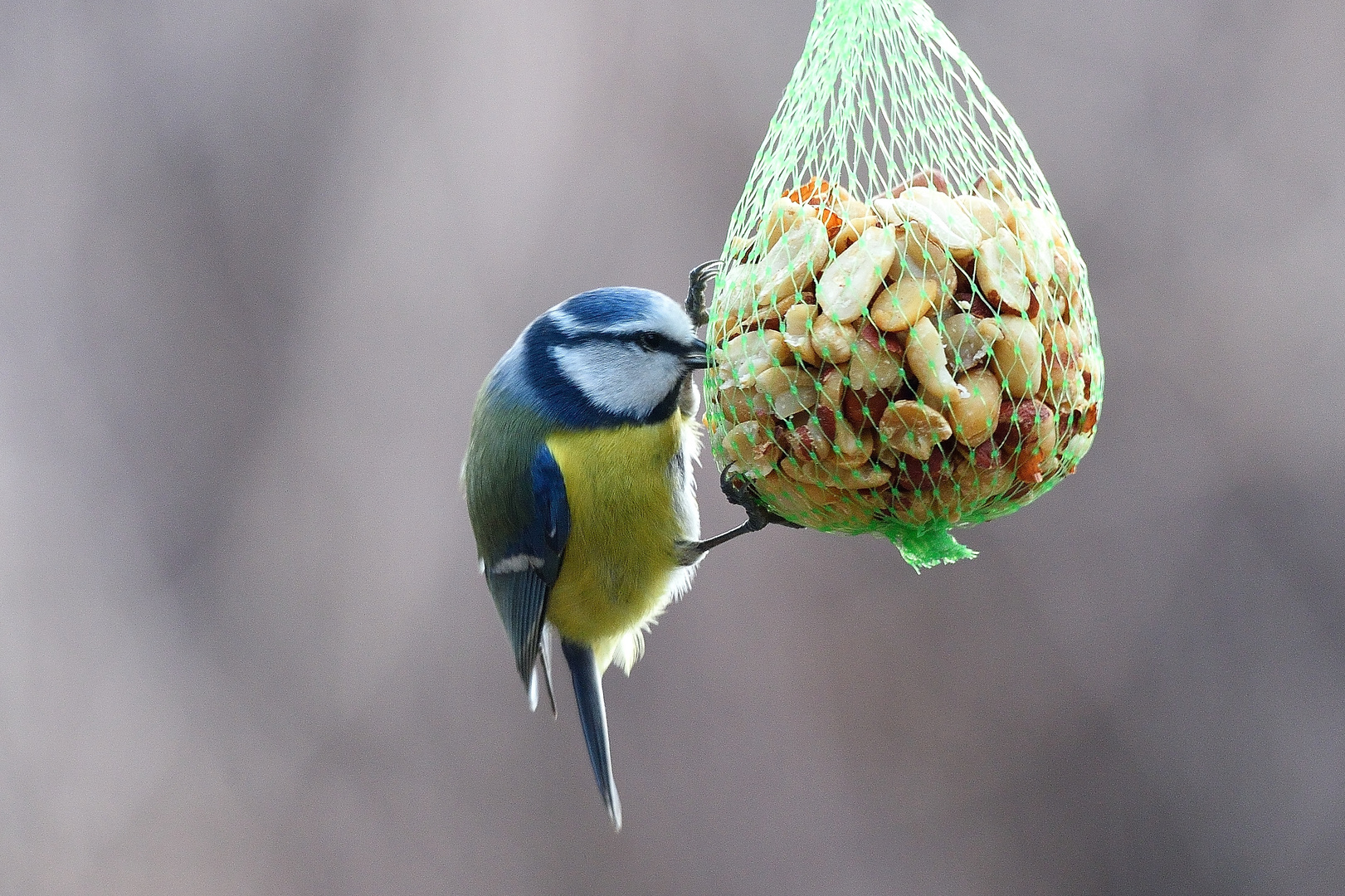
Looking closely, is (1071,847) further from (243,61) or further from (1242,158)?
(243,61)

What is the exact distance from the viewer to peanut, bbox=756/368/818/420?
3.58ft

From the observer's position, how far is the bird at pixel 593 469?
4.49 ft

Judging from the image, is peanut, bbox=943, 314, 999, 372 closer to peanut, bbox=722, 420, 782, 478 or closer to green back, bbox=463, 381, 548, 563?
peanut, bbox=722, 420, 782, 478

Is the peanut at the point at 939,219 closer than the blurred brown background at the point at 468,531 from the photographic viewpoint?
Yes

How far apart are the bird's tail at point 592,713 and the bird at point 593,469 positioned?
0.07 meters

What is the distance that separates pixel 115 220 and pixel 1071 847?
2.36 metres

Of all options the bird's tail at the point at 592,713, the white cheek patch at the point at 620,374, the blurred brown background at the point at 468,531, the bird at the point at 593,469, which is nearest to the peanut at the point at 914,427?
the bird at the point at 593,469

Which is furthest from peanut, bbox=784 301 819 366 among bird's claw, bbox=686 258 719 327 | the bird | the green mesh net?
bird's claw, bbox=686 258 719 327

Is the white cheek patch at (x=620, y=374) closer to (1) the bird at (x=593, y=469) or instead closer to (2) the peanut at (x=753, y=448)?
(1) the bird at (x=593, y=469)

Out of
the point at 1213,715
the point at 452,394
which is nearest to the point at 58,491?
the point at 452,394

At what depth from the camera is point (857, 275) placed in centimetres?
105

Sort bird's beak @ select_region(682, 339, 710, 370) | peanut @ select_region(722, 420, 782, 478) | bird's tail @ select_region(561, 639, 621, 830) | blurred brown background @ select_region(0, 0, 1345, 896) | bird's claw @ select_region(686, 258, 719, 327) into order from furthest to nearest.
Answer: blurred brown background @ select_region(0, 0, 1345, 896) → bird's tail @ select_region(561, 639, 621, 830) → bird's claw @ select_region(686, 258, 719, 327) → bird's beak @ select_region(682, 339, 710, 370) → peanut @ select_region(722, 420, 782, 478)

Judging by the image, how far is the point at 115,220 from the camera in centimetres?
250

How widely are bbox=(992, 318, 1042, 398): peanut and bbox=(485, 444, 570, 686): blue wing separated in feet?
2.09
